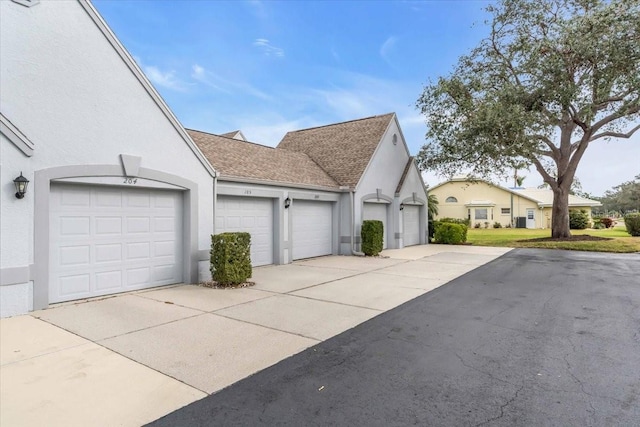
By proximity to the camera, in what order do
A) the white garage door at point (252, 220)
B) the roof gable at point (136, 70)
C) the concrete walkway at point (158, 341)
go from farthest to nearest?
the white garage door at point (252, 220)
the roof gable at point (136, 70)
the concrete walkway at point (158, 341)

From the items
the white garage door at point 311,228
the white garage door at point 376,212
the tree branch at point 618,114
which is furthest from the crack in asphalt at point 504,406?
the tree branch at point 618,114

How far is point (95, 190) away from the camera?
7496 millimetres

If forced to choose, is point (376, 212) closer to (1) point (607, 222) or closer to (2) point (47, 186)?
(2) point (47, 186)

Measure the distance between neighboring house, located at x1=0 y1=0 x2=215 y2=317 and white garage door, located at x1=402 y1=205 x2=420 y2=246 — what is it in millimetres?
12835

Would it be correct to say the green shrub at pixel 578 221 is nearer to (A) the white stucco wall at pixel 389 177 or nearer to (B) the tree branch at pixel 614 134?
(B) the tree branch at pixel 614 134

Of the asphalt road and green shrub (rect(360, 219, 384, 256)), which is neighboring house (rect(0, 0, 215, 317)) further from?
green shrub (rect(360, 219, 384, 256))

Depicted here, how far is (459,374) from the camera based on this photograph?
155 inches

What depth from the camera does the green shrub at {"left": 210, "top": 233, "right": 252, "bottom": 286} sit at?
854 cm

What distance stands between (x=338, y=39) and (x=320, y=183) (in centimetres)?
753

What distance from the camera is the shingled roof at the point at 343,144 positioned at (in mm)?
15992

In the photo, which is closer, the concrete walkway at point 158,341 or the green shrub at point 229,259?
the concrete walkway at point 158,341

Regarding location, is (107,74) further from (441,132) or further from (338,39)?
(441,132)

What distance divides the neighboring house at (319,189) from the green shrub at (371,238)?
55cm

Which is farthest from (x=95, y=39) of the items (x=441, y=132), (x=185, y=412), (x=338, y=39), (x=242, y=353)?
(x=441, y=132)
